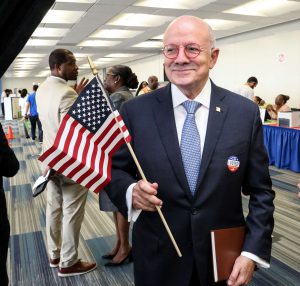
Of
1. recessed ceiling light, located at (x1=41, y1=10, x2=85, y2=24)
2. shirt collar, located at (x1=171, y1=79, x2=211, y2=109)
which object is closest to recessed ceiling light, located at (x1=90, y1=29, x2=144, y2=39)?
recessed ceiling light, located at (x1=41, y1=10, x2=85, y2=24)

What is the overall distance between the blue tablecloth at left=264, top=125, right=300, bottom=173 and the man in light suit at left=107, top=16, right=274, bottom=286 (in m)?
4.27

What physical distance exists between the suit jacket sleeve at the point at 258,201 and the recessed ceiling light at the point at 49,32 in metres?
7.48

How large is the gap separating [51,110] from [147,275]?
1470 millimetres

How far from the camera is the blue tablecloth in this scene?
5195 mm

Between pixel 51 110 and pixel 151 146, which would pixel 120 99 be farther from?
pixel 151 146

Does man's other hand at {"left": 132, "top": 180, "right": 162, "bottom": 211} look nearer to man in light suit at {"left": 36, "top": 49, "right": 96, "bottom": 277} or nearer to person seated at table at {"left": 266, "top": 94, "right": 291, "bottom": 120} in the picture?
man in light suit at {"left": 36, "top": 49, "right": 96, "bottom": 277}

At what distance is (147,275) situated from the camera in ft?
4.19

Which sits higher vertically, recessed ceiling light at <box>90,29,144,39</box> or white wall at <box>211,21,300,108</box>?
recessed ceiling light at <box>90,29,144,39</box>

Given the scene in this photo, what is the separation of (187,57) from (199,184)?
1.43 feet

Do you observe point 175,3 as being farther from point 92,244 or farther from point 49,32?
point 92,244

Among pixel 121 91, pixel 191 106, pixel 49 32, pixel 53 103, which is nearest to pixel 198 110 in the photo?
pixel 191 106

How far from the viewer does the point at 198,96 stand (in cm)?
123

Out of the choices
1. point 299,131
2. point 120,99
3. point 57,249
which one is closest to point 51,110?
point 120,99

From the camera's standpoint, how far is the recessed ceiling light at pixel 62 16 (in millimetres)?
6266
